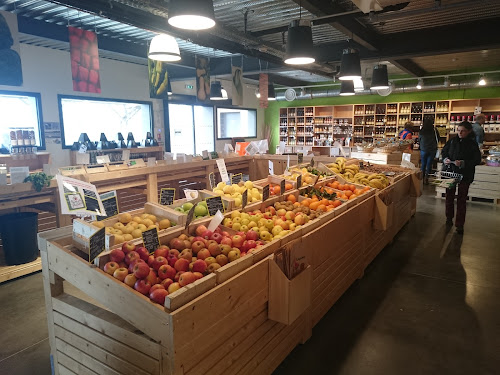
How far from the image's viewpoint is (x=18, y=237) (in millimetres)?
3984

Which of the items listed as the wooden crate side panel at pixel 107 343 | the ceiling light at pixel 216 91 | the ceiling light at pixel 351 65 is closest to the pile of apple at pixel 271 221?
the wooden crate side panel at pixel 107 343

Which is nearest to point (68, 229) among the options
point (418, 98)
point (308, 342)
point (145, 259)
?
point (145, 259)

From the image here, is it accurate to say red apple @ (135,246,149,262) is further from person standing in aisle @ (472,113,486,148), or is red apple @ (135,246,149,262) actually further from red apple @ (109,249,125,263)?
person standing in aisle @ (472,113,486,148)

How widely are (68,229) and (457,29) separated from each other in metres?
6.65

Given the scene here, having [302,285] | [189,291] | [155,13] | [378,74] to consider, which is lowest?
[302,285]

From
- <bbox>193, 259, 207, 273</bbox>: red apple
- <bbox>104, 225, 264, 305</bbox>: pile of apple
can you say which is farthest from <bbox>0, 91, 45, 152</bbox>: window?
<bbox>193, 259, 207, 273</bbox>: red apple

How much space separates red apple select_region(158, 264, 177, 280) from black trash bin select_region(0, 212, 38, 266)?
3019 mm

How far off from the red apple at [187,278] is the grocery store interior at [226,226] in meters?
0.03

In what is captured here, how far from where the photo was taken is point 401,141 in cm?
921

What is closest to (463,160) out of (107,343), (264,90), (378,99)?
(264,90)

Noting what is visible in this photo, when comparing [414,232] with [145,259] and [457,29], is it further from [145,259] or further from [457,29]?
[145,259]

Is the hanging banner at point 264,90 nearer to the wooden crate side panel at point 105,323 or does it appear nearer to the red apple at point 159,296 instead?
the wooden crate side panel at point 105,323

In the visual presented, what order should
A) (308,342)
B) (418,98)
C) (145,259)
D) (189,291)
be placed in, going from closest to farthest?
(189,291)
(145,259)
(308,342)
(418,98)

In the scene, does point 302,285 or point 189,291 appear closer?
point 189,291
